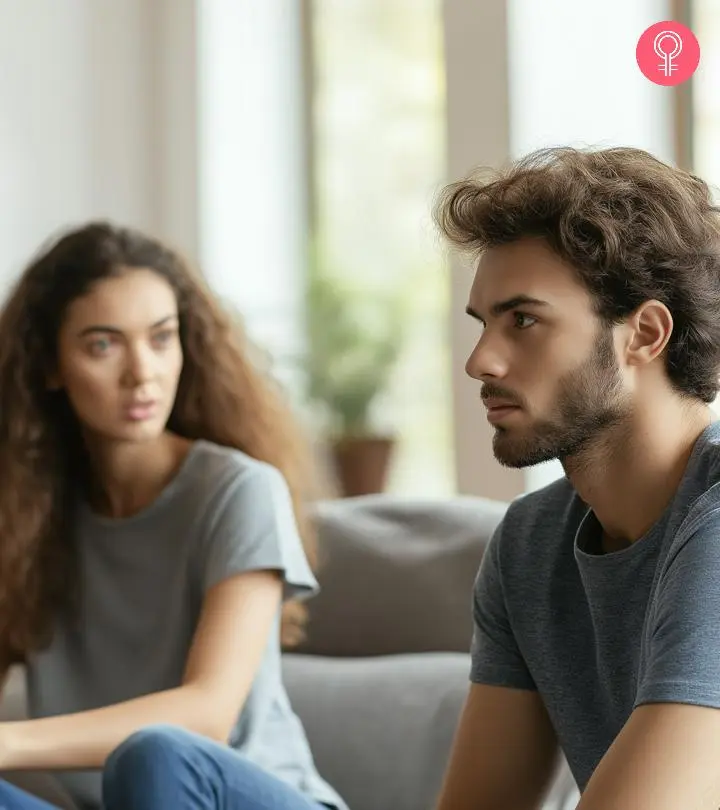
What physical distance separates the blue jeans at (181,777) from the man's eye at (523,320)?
598mm

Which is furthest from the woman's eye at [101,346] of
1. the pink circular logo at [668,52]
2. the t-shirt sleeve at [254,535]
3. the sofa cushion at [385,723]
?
the pink circular logo at [668,52]

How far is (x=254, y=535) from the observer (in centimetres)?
199

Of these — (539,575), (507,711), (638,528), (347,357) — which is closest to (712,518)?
(638,528)

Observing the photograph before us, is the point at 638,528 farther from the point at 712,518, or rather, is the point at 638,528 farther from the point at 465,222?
the point at 465,222

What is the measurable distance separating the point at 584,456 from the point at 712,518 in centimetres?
18

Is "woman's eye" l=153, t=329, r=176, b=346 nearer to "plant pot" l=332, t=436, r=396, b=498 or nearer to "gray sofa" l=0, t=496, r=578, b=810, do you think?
"gray sofa" l=0, t=496, r=578, b=810

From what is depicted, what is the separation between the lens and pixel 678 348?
4.57 ft

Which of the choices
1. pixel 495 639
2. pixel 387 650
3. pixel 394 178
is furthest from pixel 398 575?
pixel 394 178

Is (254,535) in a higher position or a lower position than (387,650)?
higher

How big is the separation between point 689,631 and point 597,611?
0.78 ft

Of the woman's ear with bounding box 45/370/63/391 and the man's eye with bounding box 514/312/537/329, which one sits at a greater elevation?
the man's eye with bounding box 514/312/537/329

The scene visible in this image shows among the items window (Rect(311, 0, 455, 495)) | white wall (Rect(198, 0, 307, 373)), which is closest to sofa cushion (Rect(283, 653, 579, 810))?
window (Rect(311, 0, 455, 495))

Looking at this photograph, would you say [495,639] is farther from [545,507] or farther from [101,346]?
[101,346]

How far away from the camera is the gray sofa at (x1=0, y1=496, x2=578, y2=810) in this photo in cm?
216
